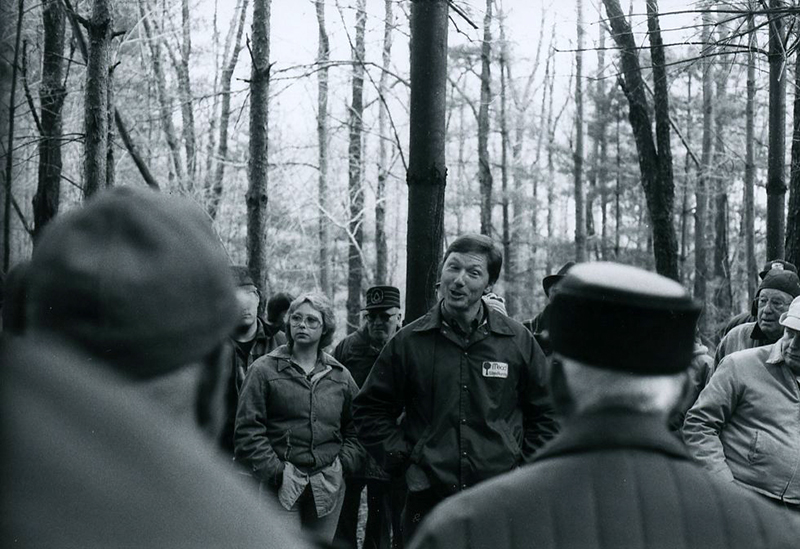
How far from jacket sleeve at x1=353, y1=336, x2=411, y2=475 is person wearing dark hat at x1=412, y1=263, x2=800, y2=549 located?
2.77 m

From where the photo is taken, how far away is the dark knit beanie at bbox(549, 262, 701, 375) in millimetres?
2127

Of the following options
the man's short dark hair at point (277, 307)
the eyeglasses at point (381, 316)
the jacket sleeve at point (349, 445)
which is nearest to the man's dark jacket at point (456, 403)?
the jacket sleeve at point (349, 445)

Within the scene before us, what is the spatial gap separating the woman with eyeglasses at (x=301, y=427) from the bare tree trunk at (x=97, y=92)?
93.7 inches

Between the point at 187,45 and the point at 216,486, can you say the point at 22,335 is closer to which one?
the point at 216,486

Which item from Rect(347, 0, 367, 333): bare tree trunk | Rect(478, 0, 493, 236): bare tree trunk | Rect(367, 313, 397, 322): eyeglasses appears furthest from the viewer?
Rect(478, 0, 493, 236): bare tree trunk

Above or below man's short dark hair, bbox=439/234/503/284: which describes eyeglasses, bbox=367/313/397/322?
below

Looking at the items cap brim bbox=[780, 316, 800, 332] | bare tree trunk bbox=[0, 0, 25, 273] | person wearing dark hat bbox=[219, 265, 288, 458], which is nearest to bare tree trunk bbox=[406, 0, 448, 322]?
person wearing dark hat bbox=[219, 265, 288, 458]

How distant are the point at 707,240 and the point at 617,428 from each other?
1670 inches

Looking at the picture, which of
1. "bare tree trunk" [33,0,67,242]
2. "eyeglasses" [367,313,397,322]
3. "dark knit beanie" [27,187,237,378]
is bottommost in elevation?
"eyeglasses" [367,313,397,322]

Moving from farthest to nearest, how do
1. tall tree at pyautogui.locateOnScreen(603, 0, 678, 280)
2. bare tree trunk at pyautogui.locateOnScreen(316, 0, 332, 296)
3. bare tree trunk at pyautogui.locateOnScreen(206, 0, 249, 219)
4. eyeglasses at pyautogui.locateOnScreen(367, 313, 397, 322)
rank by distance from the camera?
1. bare tree trunk at pyautogui.locateOnScreen(316, 0, 332, 296)
2. bare tree trunk at pyautogui.locateOnScreen(206, 0, 249, 219)
3. tall tree at pyautogui.locateOnScreen(603, 0, 678, 280)
4. eyeglasses at pyautogui.locateOnScreen(367, 313, 397, 322)

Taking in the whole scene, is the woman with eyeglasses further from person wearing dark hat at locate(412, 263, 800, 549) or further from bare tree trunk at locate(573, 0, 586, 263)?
bare tree trunk at locate(573, 0, 586, 263)

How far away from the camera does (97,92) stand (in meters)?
7.42

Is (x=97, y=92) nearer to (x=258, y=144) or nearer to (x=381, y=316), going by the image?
(x=381, y=316)

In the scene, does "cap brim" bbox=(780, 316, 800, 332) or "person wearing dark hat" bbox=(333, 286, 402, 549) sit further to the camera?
"person wearing dark hat" bbox=(333, 286, 402, 549)
